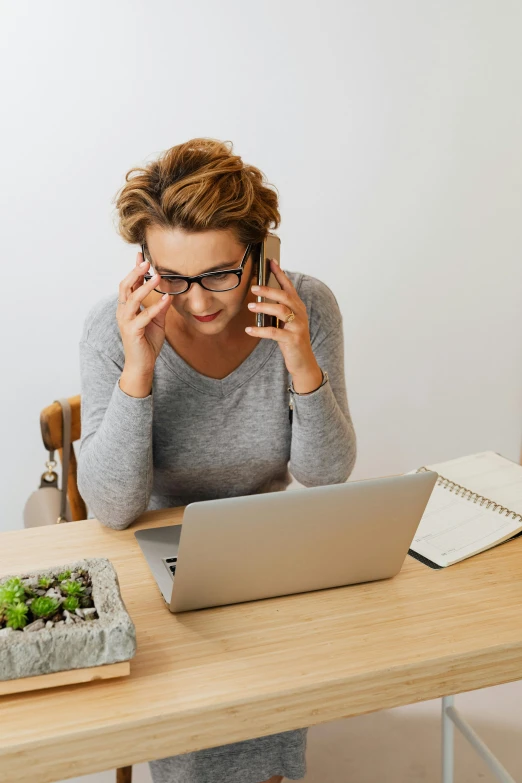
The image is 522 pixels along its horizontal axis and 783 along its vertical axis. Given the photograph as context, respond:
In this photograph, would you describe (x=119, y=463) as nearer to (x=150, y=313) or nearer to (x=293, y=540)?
(x=150, y=313)

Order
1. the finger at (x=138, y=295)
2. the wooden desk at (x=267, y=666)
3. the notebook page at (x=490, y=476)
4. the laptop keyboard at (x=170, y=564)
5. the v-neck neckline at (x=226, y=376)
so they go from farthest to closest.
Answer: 1. the v-neck neckline at (x=226, y=376)
2. the notebook page at (x=490, y=476)
3. the finger at (x=138, y=295)
4. the laptop keyboard at (x=170, y=564)
5. the wooden desk at (x=267, y=666)

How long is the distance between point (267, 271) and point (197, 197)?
184mm

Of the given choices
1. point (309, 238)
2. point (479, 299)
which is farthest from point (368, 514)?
point (479, 299)

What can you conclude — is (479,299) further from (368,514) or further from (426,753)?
(368,514)

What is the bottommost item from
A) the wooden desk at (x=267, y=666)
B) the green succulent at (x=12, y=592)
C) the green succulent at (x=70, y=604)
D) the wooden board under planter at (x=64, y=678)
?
the wooden desk at (x=267, y=666)

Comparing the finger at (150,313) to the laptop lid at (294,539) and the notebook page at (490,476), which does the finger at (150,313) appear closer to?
the laptop lid at (294,539)

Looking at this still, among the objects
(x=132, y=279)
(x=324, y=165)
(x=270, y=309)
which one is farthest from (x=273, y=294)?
(x=324, y=165)

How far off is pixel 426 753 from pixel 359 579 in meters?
1.02

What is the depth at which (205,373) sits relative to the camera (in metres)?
1.47

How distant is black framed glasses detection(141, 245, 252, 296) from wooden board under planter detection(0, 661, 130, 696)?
0.65 metres

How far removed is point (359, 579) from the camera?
3.46 ft

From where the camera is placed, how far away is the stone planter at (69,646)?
0.79 m

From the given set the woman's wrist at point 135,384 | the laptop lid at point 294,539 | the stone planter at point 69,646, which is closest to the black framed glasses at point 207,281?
the woman's wrist at point 135,384

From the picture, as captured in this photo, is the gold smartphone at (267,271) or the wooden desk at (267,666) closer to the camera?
the wooden desk at (267,666)
